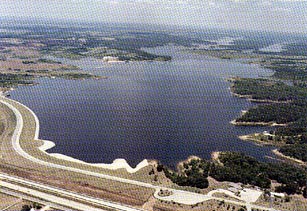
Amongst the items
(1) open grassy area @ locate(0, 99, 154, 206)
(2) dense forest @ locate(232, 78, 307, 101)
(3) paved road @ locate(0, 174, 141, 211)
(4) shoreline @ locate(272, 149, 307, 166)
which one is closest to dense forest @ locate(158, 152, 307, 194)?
(4) shoreline @ locate(272, 149, 307, 166)

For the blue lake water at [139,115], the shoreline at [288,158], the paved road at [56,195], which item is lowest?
the paved road at [56,195]

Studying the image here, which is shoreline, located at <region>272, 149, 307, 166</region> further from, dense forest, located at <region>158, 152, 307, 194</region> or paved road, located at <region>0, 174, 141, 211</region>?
paved road, located at <region>0, 174, 141, 211</region>

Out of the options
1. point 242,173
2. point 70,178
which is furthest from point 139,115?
point 242,173

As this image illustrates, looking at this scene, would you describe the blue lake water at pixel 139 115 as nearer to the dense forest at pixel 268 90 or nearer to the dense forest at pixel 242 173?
the dense forest at pixel 242 173

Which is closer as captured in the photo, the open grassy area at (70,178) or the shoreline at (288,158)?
the open grassy area at (70,178)

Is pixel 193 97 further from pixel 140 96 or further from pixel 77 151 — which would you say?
pixel 77 151

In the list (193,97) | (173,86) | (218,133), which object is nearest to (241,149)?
(218,133)

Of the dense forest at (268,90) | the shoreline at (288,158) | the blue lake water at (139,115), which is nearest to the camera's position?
the shoreline at (288,158)

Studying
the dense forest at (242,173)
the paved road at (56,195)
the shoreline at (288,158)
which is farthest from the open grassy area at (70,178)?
the shoreline at (288,158)

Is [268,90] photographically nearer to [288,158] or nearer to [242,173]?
[288,158]
